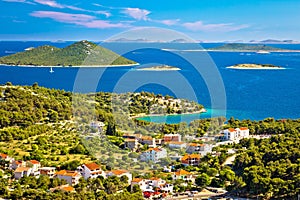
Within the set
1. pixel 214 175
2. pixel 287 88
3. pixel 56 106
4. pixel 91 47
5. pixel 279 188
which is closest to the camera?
pixel 279 188

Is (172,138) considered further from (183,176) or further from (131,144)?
(183,176)

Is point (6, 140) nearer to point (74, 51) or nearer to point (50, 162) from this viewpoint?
point (50, 162)

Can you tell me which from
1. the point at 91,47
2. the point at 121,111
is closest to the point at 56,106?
the point at 121,111

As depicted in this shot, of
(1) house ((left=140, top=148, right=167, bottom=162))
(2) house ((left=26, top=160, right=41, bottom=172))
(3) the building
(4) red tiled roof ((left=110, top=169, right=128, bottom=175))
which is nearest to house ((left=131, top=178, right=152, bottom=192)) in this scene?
(4) red tiled roof ((left=110, top=169, right=128, bottom=175))

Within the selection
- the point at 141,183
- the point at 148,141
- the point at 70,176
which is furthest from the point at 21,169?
the point at 148,141

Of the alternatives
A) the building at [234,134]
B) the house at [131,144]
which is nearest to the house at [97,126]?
the house at [131,144]

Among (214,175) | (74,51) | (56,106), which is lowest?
(214,175)

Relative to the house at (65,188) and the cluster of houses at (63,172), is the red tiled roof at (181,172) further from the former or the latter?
the house at (65,188)
